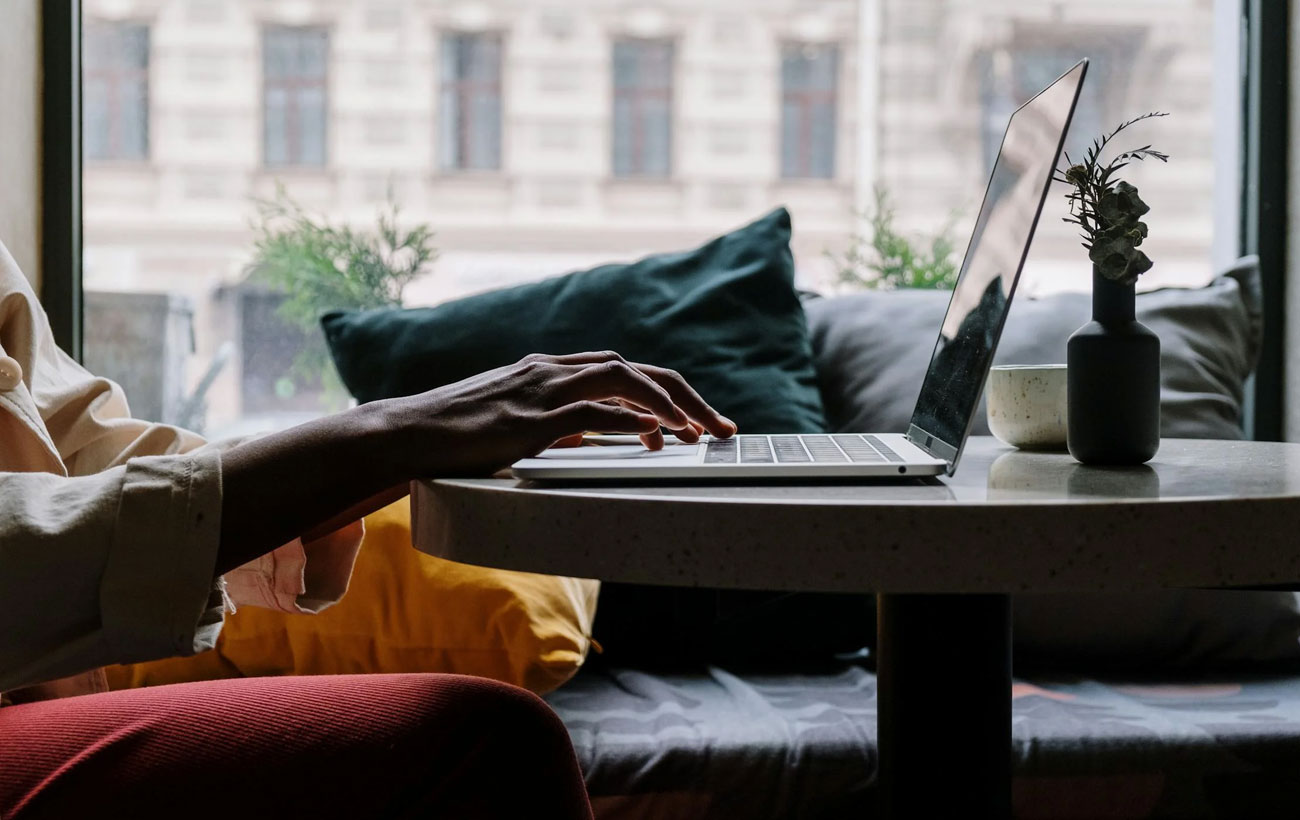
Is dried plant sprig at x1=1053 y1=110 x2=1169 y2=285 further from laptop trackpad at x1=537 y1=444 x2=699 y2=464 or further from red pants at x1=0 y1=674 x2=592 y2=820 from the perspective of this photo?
red pants at x1=0 y1=674 x2=592 y2=820

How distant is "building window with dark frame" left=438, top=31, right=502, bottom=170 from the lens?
226 centimetres

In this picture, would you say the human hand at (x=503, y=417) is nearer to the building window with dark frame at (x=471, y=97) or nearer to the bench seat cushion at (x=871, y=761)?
the bench seat cushion at (x=871, y=761)

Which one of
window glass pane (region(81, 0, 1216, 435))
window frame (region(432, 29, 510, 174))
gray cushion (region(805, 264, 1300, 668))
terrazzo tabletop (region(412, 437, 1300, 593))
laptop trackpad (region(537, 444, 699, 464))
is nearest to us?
terrazzo tabletop (region(412, 437, 1300, 593))

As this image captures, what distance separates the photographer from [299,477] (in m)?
0.68

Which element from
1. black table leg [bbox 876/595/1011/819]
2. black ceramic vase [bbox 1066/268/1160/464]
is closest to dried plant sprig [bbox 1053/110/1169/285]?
black ceramic vase [bbox 1066/268/1160/464]

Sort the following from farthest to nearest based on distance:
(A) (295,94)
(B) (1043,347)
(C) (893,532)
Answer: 1. (A) (295,94)
2. (B) (1043,347)
3. (C) (893,532)

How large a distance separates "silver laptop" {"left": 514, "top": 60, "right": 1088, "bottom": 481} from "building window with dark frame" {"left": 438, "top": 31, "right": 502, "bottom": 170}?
1421 millimetres

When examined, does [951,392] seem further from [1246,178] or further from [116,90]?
[116,90]

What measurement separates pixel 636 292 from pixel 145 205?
108cm

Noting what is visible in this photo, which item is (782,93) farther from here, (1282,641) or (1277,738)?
(1277,738)

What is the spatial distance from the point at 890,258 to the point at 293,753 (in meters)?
1.67

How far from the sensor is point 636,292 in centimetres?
168

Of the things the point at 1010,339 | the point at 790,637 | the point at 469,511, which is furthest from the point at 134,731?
the point at 1010,339

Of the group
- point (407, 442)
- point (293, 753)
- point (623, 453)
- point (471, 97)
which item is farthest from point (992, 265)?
point (471, 97)
